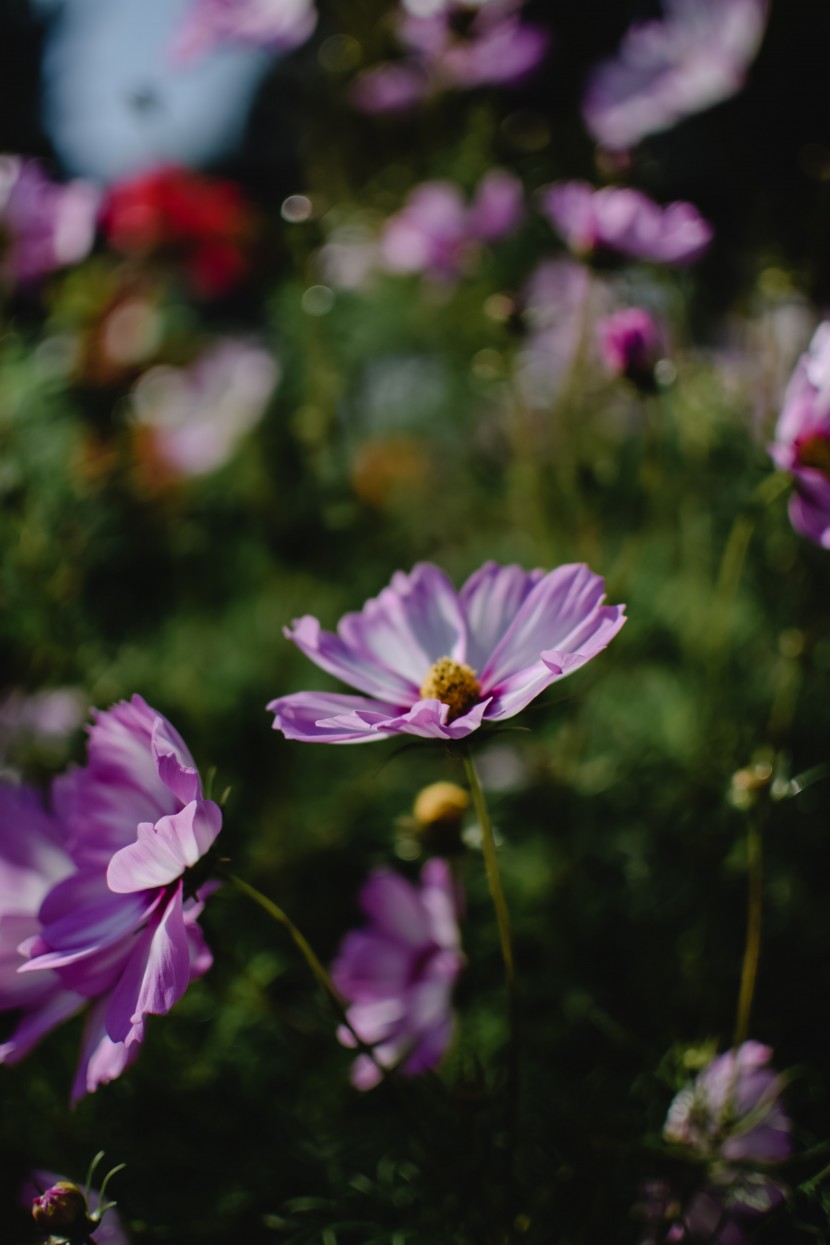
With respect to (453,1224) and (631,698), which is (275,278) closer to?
(631,698)

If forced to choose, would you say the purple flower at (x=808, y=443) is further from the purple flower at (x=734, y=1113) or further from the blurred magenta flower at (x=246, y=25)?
the blurred magenta flower at (x=246, y=25)

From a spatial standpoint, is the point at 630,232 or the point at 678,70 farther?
the point at 678,70

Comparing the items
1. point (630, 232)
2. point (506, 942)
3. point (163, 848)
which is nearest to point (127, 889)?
point (163, 848)

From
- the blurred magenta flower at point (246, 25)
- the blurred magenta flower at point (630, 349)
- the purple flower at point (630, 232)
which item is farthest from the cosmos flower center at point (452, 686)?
the blurred magenta flower at point (246, 25)

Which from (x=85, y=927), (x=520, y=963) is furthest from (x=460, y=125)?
(x=85, y=927)

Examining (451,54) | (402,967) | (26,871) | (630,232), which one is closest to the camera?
(26,871)

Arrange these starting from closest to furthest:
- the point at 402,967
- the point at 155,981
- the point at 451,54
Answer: the point at 155,981, the point at 402,967, the point at 451,54

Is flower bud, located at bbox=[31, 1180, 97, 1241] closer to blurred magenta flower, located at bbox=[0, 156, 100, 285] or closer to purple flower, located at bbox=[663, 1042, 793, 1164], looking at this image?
purple flower, located at bbox=[663, 1042, 793, 1164]

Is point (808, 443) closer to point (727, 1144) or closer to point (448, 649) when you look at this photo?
point (448, 649)
